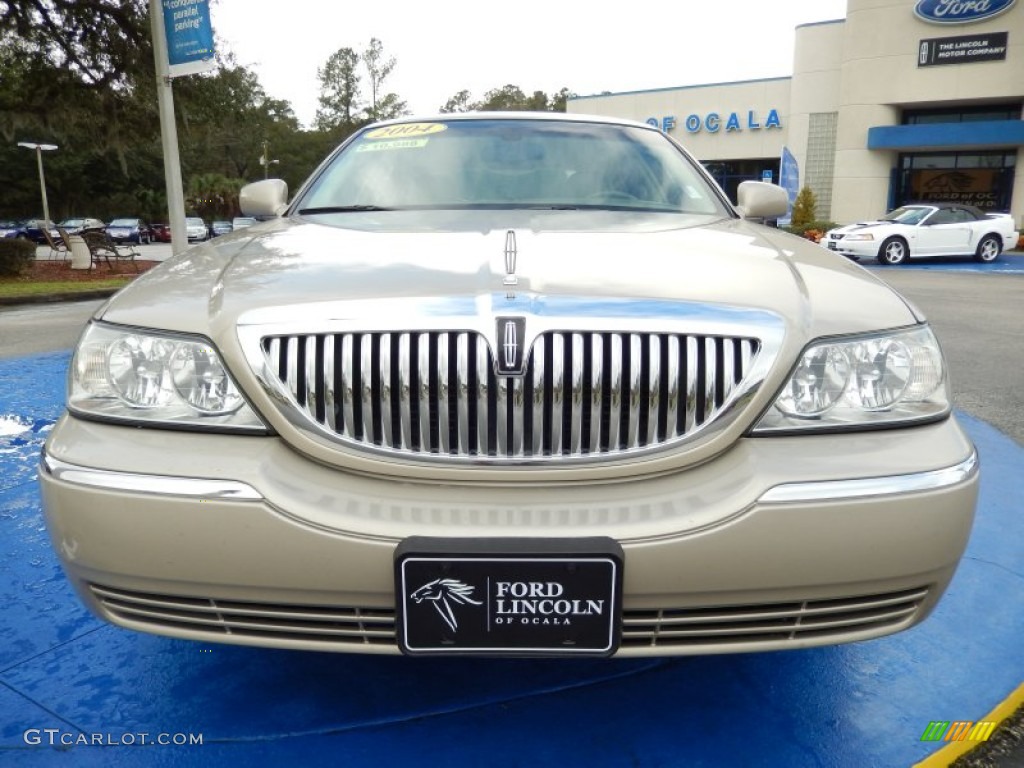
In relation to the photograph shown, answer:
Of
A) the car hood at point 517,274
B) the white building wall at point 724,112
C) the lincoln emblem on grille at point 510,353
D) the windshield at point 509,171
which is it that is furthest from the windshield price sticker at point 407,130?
the white building wall at point 724,112

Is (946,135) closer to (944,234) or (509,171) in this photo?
(944,234)

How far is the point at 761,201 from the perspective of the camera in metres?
2.84

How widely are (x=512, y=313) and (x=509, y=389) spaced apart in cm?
15

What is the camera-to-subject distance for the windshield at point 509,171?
2689 millimetres

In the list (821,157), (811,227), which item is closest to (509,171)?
→ (811,227)

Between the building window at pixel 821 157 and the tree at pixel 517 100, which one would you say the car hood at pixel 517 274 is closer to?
the building window at pixel 821 157

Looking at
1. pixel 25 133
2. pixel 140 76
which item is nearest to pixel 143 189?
pixel 25 133

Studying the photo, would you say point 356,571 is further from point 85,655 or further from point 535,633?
point 85,655

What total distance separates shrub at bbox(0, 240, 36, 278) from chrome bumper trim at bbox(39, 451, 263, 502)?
15.7m

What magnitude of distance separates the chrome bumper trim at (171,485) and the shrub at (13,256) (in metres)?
15.7

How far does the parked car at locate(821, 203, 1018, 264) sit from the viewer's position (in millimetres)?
17969

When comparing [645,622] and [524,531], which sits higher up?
[524,531]

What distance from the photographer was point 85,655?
7.08ft

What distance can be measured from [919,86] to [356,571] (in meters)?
31.4
